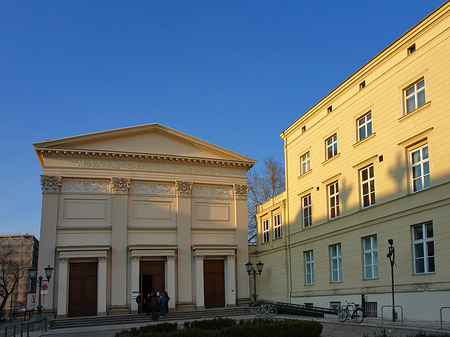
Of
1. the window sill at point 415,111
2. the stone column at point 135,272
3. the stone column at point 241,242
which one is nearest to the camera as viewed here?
the window sill at point 415,111

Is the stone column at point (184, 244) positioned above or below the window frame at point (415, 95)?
below

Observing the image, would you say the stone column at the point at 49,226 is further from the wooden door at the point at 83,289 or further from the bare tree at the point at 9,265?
the bare tree at the point at 9,265

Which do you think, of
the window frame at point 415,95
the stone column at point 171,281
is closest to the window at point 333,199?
the window frame at point 415,95

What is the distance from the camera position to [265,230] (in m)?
43.2

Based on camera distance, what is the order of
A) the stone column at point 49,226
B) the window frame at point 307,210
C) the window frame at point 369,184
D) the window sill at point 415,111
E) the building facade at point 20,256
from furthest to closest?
1. the building facade at point 20,256
2. the stone column at point 49,226
3. the window frame at point 307,210
4. the window frame at point 369,184
5. the window sill at point 415,111

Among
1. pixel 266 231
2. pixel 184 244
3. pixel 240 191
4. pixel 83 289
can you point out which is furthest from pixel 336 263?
pixel 83 289

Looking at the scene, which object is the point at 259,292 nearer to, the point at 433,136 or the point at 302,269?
the point at 302,269

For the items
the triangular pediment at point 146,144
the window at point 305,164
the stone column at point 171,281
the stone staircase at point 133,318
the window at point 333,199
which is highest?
the triangular pediment at point 146,144

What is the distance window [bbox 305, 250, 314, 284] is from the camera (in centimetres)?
3388

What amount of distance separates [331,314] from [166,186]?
16.6m

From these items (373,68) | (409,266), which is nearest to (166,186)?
(373,68)

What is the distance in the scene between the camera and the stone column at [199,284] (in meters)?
38.2

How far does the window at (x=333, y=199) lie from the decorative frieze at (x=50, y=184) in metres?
19.0

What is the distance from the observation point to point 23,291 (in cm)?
7662
